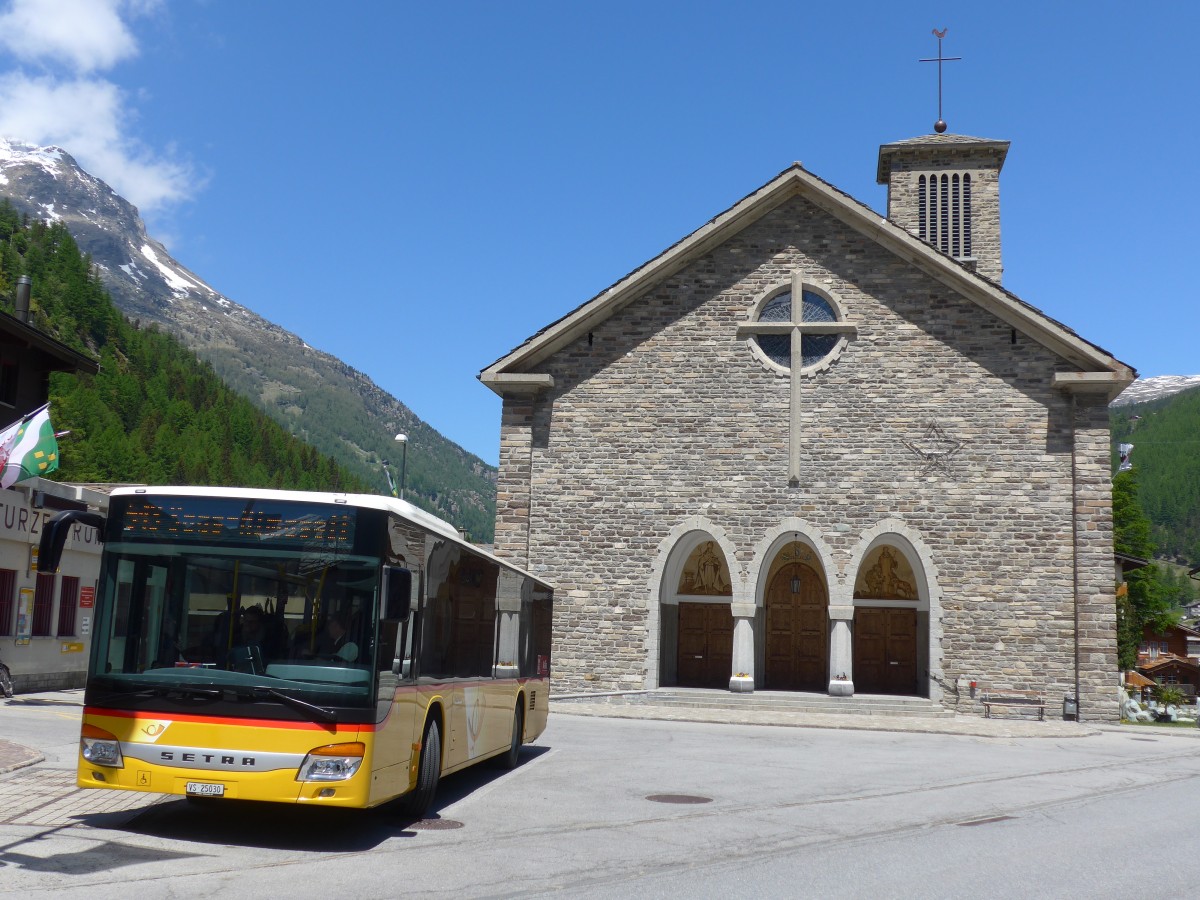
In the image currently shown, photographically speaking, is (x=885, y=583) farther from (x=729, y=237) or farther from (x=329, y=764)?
(x=329, y=764)

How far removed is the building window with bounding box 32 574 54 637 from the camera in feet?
73.3

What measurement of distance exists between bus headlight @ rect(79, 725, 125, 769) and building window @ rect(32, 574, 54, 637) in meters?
15.6

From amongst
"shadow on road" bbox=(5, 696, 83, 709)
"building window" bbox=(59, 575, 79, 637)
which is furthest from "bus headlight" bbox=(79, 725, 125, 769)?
"building window" bbox=(59, 575, 79, 637)

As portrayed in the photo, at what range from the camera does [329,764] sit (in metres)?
7.96

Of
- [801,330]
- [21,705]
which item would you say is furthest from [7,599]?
[801,330]

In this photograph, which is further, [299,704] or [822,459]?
[822,459]

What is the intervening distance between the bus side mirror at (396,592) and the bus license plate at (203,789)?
1.56 m

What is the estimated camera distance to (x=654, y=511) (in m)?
25.9

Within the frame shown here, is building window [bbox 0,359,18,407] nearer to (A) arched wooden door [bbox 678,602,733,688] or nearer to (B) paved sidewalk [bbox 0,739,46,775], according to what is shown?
(B) paved sidewalk [bbox 0,739,46,775]

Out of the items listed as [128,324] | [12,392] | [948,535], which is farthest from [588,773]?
[128,324]

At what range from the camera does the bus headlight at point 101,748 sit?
809cm

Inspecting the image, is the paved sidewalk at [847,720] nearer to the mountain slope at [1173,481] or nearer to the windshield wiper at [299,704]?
the windshield wiper at [299,704]

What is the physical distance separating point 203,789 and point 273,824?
143cm

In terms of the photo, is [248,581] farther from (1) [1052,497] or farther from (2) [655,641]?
(1) [1052,497]
